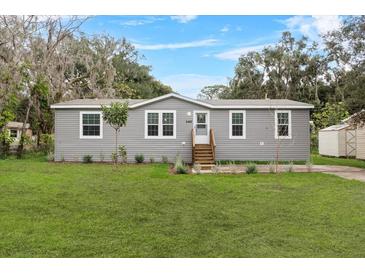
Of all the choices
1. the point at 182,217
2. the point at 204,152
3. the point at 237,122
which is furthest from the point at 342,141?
the point at 182,217

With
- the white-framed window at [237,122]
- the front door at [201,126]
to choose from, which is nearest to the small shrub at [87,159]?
the front door at [201,126]

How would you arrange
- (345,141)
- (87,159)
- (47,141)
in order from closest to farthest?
(87,159)
(345,141)
(47,141)

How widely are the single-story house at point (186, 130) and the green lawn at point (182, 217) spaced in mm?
5119

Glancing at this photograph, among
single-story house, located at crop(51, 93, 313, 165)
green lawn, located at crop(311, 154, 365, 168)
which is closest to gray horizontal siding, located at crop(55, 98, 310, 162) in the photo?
single-story house, located at crop(51, 93, 313, 165)

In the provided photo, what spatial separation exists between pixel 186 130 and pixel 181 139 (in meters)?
0.43

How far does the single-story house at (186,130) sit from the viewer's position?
14312mm

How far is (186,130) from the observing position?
14.4m

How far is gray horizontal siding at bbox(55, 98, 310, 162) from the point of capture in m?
14.3

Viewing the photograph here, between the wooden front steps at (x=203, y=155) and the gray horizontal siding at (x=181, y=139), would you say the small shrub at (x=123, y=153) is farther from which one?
the wooden front steps at (x=203, y=155)

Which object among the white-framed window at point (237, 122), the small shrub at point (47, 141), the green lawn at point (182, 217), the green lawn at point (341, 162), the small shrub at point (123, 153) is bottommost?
the green lawn at point (182, 217)

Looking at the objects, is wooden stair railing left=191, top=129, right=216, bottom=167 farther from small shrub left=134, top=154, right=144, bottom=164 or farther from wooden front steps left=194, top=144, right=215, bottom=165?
small shrub left=134, top=154, right=144, bottom=164

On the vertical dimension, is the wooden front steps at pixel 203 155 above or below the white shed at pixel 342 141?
below

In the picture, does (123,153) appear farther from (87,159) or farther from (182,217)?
(182,217)
